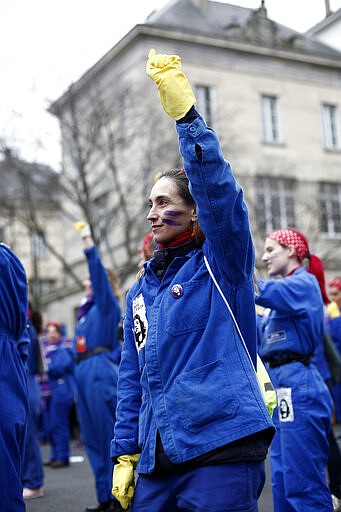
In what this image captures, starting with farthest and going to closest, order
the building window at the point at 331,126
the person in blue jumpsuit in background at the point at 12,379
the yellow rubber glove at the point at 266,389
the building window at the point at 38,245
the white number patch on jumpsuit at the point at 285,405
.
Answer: the building window at the point at 331,126 → the building window at the point at 38,245 → the white number patch on jumpsuit at the point at 285,405 → the person in blue jumpsuit in background at the point at 12,379 → the yellow rubber glove at the point at 266,389

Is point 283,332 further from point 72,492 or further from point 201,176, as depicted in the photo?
point 72,492

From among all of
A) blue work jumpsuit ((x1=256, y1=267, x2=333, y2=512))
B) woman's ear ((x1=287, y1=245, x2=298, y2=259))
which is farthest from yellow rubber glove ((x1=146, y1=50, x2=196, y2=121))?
woman's ear ((x1=287, y1=245, x2=298, y2=259))

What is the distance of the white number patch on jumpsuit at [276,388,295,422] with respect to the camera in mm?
5086

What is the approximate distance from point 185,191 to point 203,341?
0.66 meters

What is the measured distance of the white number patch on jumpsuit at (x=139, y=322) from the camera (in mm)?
3011

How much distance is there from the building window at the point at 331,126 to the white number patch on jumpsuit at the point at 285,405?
25853 mm

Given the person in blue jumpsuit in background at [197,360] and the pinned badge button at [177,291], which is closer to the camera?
the person in blue jumpsuit in background at [197,360]

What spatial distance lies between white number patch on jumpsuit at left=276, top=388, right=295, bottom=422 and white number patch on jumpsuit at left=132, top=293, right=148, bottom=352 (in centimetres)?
228

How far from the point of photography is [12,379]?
410 cm

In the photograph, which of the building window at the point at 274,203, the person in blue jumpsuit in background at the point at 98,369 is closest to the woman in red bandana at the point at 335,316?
the person in blue jumpsuit in background at the point at 98,369

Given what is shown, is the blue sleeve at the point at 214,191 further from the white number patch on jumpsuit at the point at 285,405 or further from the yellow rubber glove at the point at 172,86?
the white number patch on jumpsuit at the point at 285,405

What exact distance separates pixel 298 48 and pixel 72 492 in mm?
24102

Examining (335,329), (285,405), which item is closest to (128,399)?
(285,405)

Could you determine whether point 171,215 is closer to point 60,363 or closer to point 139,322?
point 139,322
